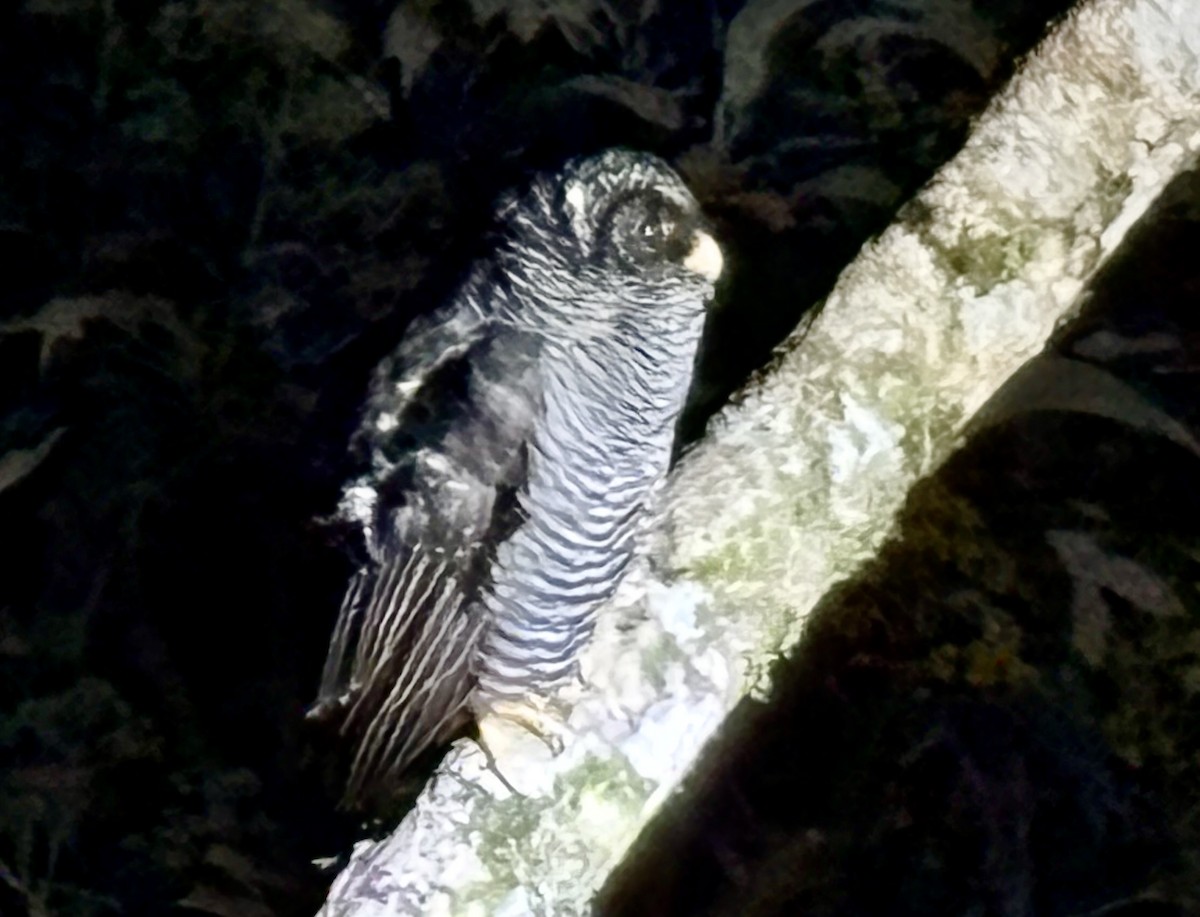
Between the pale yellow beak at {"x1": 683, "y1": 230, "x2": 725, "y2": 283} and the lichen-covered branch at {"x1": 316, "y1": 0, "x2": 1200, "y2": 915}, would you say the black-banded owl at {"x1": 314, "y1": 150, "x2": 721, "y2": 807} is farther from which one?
the lichen-covered branch at {"x1": 316, "y1": 0, "x2": 1200, "y2": 915}

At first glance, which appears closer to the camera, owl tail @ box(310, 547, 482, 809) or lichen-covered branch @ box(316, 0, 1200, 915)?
owl tail @ box(310, 547, 482, 809)

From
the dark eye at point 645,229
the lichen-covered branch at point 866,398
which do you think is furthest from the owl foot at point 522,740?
the dark eye at point 645,229

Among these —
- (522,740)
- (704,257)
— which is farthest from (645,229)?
(522,740)

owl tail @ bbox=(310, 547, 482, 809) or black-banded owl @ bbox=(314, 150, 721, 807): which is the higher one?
black-banded owl @ bbox=(314, 150, 721, 807)

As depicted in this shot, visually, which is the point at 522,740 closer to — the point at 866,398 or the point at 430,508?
the point at 430,508

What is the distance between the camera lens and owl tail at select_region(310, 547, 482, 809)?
0.71 m

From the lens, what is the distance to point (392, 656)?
715 millimetres

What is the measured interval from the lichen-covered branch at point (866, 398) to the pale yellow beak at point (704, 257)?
179 millimetres

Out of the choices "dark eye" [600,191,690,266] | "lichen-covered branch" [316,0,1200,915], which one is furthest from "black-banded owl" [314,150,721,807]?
"lichen-covered branch" [316,0,1200,915]

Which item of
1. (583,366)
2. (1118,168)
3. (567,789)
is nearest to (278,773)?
(567,789)

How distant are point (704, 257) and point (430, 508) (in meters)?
A: 0.27

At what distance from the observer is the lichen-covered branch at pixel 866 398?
0.89 m

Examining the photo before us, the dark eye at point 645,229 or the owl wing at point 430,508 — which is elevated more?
the dark eye at point 645,229

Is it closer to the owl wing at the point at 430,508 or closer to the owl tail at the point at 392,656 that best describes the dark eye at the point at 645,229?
the owl wing at the point at 430,508
